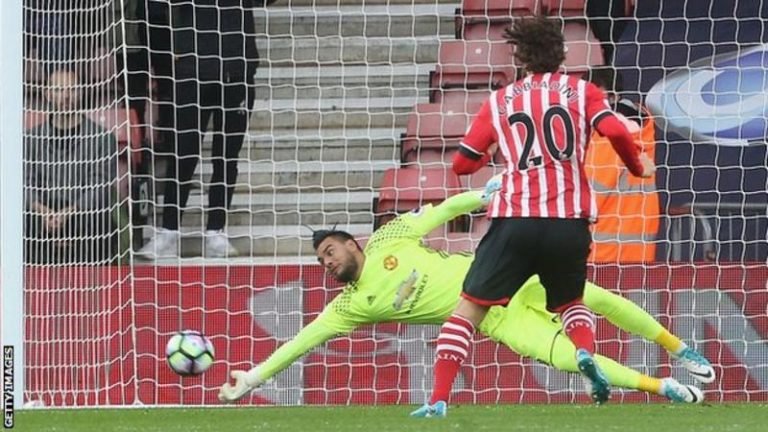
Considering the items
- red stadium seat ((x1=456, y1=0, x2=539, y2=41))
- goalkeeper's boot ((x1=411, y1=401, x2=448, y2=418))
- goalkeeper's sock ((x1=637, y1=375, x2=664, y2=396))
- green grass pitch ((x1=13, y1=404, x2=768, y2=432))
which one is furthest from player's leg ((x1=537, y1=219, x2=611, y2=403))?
red stadium seat ((x1=456, y1=0, x2=539, y2=41))

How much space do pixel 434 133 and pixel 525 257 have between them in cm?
359

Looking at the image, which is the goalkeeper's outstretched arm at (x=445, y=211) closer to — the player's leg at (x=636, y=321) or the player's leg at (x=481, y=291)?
the player's leg at (x=636, y=321)

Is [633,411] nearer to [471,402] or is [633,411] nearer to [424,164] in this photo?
[471,402]

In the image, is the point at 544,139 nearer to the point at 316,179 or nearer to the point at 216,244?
the point at 216,244

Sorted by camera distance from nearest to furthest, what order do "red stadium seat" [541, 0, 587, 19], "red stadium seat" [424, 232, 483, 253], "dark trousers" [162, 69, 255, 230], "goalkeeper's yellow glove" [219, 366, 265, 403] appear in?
1. "goalkeeper's yellow glove" [219, 366, 265, 403]
2. "red stadium seat" [424, 232, 483, 253]
3. "dark trousers" [162, 69, 255, 230]
4. "red stadium seat" [541, 0, 587, 19]

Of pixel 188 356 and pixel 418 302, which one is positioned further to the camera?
pixel 418 302

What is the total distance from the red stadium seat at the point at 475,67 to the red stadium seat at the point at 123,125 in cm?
186

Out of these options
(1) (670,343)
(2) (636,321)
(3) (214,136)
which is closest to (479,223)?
(3) (214,136)

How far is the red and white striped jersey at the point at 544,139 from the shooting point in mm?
7449

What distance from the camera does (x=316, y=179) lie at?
11.2m

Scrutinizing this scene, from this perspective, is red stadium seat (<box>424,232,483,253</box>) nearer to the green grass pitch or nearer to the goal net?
the goal net

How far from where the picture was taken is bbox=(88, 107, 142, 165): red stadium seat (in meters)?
10.2

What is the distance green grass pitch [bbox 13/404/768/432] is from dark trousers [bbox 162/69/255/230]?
1.79 m

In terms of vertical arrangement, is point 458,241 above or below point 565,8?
below
